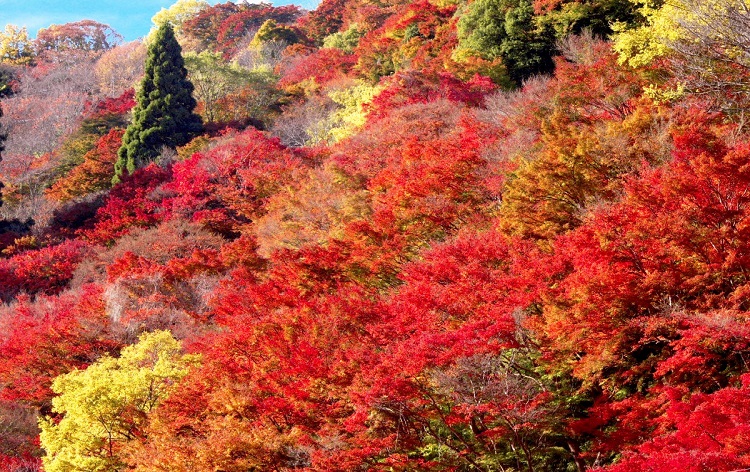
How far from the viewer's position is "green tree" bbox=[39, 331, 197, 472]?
46.0ft

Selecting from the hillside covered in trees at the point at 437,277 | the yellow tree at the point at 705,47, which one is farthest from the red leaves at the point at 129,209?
the yellow tree at the point at 705,47

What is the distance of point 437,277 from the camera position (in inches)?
540

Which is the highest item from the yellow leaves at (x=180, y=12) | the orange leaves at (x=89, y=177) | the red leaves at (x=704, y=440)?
the yellow leaves at (x=180, y=12)

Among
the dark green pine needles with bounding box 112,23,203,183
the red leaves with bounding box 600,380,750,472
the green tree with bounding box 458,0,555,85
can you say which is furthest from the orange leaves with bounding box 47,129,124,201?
the red leaves with bounding box 600,380,750,472

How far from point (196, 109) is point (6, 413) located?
104 ft

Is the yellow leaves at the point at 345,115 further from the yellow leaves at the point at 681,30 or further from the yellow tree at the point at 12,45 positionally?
the yellow tree at the point at 12,45

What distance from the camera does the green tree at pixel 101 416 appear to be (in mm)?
14016

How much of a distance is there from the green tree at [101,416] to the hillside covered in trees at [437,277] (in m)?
0.06

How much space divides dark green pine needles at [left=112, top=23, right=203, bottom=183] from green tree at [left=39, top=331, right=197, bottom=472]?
25561 mm

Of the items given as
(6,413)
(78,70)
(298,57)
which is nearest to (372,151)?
(6,413)

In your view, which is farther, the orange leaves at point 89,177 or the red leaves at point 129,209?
the orange leaves at point 89,177

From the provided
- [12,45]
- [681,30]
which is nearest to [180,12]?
[12,45]

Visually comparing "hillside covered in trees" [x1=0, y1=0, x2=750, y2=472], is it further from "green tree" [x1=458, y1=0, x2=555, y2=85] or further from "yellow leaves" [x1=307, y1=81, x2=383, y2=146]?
"yellow leaves" [x1=307, y1=81, x2=383, y2=146]

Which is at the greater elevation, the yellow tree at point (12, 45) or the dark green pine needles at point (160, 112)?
the yellow tree at point (12, 45)
